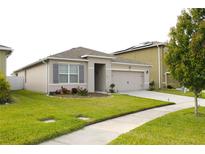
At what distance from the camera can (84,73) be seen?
54.7ft

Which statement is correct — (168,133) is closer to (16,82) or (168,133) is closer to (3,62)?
(3,62)

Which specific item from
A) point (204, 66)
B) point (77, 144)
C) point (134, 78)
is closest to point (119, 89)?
point (134, 78)

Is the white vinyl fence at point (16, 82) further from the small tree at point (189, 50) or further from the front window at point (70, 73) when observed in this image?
the small tree at point (189, 50)

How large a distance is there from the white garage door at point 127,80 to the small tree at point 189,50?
10690 mm

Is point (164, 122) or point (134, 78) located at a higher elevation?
point (134, 78)

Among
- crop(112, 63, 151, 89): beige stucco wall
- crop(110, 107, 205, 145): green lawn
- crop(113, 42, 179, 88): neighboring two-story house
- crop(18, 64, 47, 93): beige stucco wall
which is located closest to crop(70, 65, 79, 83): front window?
crop(18, 64, 47, 93): beige stucco wall

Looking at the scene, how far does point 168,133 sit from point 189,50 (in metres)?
3.98

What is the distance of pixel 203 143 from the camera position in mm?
4820

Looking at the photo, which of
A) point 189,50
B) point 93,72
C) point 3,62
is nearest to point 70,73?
point 93,72

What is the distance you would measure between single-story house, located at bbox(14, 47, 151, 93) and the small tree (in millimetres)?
9274

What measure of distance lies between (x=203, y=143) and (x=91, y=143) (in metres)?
2.88
